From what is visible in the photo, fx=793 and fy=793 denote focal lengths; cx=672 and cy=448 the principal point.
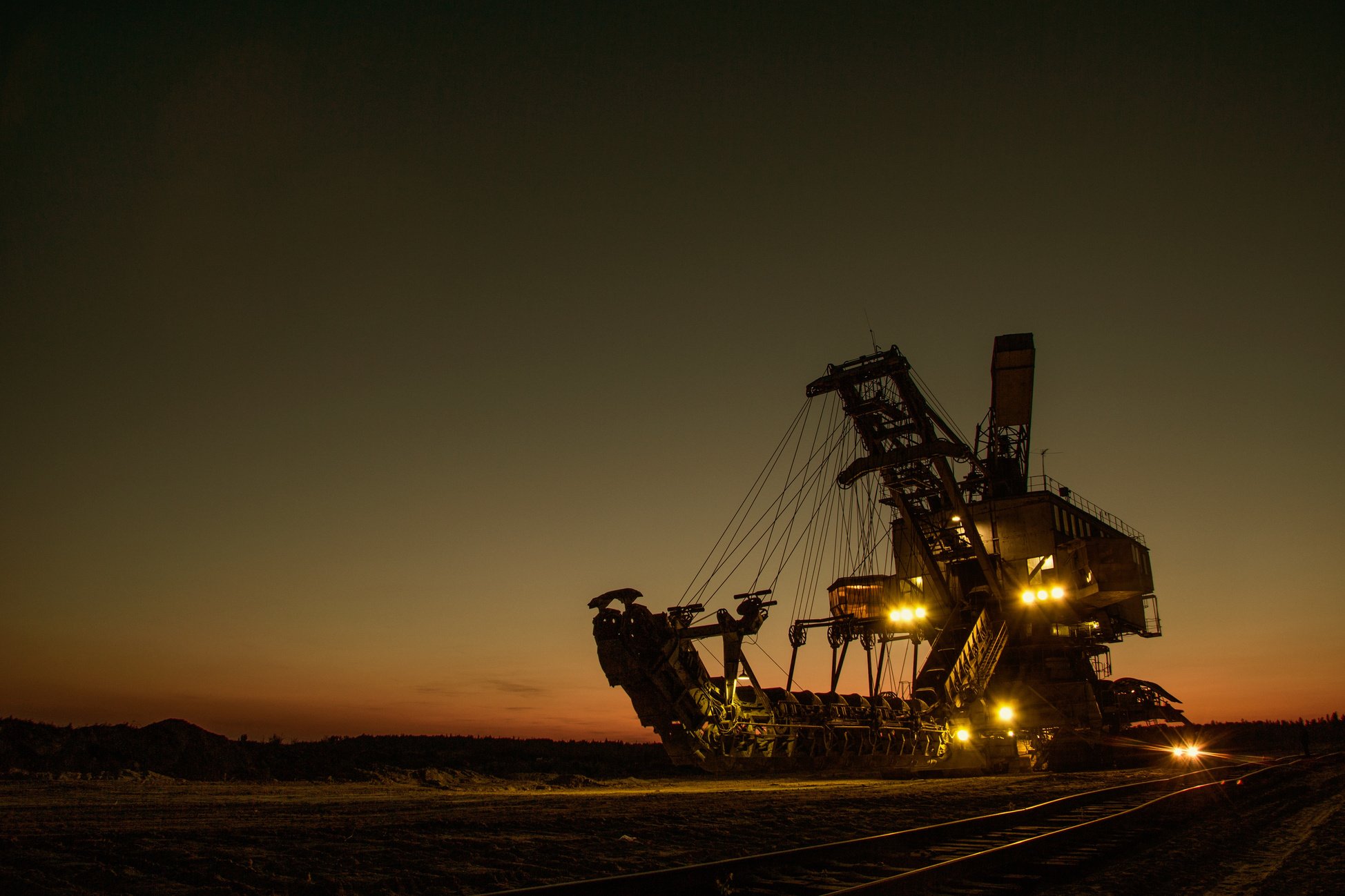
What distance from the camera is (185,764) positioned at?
25.2 meters

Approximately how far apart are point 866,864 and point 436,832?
5349 mm

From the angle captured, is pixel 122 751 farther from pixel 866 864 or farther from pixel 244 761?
pixel 866 864

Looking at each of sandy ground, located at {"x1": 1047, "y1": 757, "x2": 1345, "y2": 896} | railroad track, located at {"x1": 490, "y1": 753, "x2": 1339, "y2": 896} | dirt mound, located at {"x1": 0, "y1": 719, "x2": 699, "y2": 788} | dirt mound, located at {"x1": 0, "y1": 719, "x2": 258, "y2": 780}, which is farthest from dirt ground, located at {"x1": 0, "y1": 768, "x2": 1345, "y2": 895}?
dirt mound, located at {"x1": 0, "y1": 719, "x2": 258, "y2": 780}

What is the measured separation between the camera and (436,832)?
32.8 ft

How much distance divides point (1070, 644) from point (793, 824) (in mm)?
28710

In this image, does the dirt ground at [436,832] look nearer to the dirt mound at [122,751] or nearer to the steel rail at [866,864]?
the steel rail at [866,864]

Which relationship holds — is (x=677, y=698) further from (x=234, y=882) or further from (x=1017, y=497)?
(x=1017, y=497)

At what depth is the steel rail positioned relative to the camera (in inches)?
249

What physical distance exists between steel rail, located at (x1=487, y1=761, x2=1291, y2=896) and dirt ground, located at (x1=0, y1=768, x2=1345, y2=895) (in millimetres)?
1242

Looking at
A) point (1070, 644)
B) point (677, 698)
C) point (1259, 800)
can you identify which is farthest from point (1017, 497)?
point (677, 698)

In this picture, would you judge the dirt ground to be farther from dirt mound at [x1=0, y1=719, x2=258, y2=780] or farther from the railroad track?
dirt mound at [x1=0, y1=719, x2=258, y2=780]

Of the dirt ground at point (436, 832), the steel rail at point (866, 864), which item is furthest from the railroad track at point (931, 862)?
the dirt ground at point (436, 832)

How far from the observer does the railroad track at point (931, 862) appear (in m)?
6.50

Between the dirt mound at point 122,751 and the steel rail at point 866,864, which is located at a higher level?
the steel rail at point 866,864
